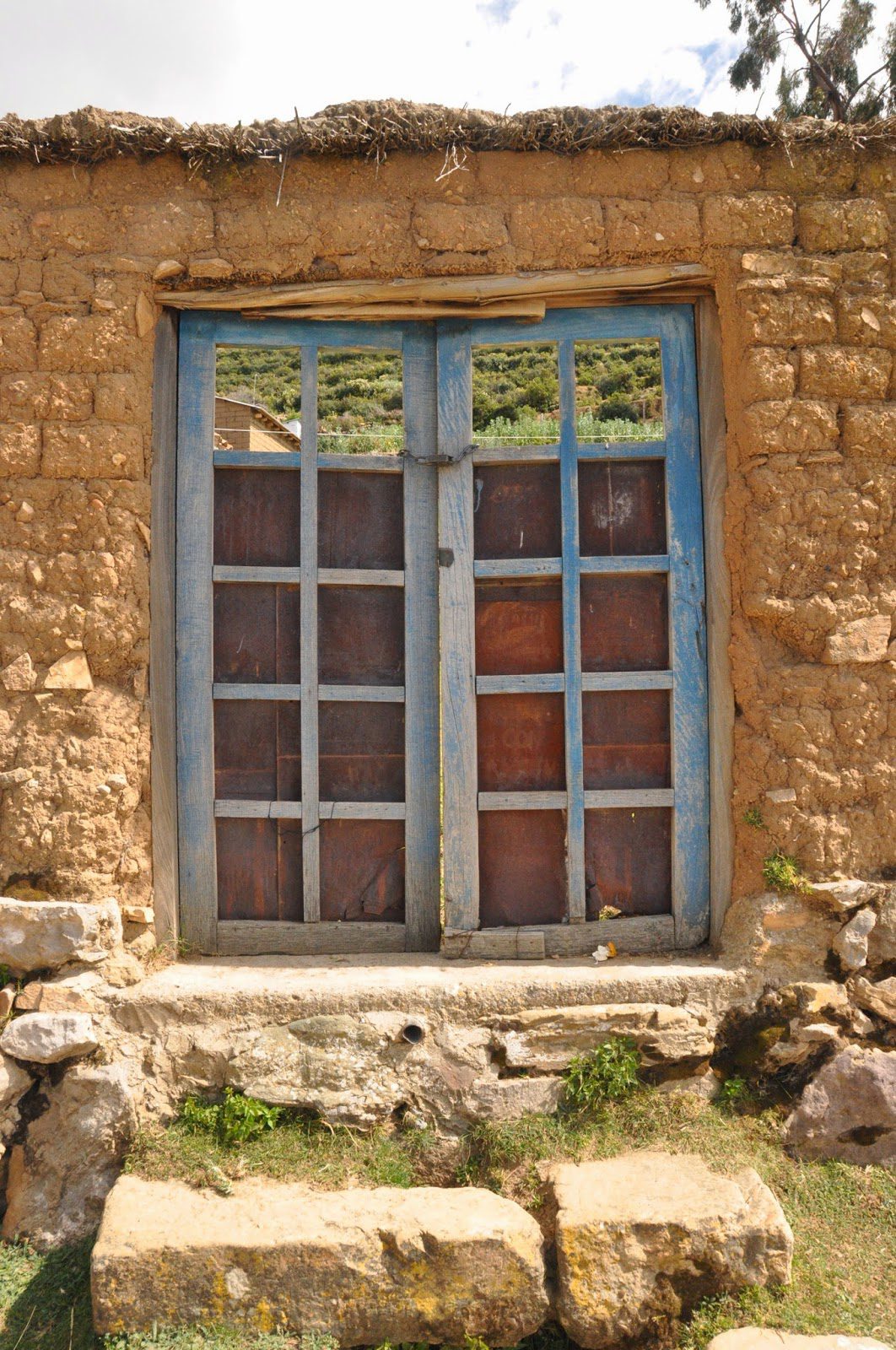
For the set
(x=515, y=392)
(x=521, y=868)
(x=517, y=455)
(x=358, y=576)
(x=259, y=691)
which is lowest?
(x=521, y=868)

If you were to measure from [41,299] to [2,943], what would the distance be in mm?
2094

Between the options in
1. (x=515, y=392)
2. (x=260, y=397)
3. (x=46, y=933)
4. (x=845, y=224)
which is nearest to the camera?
(x=46, y=933)

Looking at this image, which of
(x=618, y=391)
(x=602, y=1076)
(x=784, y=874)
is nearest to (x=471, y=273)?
(x=784, y=874)

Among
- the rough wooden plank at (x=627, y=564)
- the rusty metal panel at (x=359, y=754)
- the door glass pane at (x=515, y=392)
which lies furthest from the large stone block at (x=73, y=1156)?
the door glass pane at (x=515, y=392)

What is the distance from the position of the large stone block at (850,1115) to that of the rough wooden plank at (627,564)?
1722 millimetres

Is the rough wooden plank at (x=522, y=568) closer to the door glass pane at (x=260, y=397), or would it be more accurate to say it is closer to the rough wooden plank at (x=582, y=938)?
the rough wooden plank at (x=582, y=938)

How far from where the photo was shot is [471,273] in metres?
3.03

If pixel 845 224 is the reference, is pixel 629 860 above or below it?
below

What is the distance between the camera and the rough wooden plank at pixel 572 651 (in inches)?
123

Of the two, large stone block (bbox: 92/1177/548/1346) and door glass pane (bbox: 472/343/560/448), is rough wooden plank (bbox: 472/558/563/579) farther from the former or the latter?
door glass pane (bbox: 472/343/560/448)

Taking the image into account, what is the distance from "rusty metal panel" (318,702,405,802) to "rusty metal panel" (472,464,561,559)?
2.27ft

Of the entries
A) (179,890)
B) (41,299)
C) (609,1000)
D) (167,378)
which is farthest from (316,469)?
(609,1000)

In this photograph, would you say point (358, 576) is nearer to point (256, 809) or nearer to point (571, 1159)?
point (256, 809)

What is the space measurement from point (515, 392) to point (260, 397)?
5.09 metres
